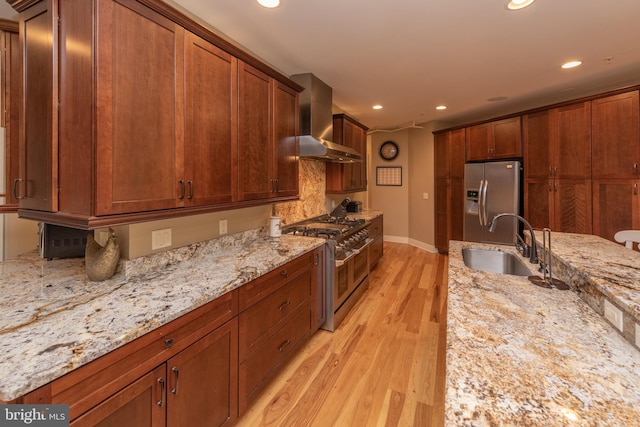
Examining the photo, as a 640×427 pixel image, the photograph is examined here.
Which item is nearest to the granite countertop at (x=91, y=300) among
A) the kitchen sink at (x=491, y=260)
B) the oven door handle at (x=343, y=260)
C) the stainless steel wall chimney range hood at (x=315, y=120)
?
the oven door handle at (x=343, y=260)

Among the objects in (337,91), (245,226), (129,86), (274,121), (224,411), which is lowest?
(224,411)

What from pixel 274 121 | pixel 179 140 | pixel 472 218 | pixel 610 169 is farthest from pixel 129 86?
pixel 472 218

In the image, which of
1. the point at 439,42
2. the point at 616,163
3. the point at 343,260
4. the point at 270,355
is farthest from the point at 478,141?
the point at 270,355

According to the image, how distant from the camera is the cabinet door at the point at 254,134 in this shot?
208 centimetres

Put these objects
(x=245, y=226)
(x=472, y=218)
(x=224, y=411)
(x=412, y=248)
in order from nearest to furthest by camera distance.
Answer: (x=224, y=411), (x=245, y=226), (x=472, y=218), (x=412, y=248)

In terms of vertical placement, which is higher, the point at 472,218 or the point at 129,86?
the point at 129,86

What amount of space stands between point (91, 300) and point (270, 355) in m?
1.07

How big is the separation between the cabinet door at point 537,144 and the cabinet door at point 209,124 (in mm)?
3942

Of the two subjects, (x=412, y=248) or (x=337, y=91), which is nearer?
(x=337, y=91)

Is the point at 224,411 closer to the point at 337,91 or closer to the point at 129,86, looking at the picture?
the point at 129,86

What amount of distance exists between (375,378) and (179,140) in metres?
2.04

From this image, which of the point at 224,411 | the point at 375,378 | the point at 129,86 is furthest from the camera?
the point at 375,378

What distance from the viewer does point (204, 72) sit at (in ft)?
5.76

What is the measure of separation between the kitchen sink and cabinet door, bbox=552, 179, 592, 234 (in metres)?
2.19
